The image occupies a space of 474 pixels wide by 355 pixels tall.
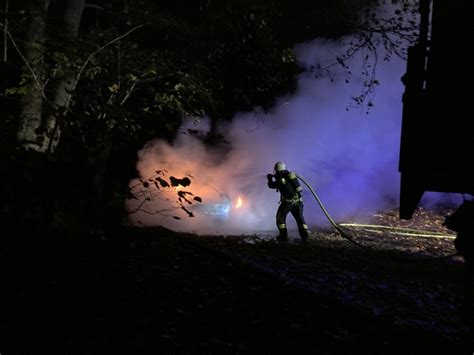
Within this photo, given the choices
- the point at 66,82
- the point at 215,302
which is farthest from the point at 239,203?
the point at 215,302

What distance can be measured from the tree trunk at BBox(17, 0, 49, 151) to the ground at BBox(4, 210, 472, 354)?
2399mm

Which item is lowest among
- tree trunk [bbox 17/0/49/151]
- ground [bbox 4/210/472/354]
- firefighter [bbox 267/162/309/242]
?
ground [bbox 4/210/472/354]

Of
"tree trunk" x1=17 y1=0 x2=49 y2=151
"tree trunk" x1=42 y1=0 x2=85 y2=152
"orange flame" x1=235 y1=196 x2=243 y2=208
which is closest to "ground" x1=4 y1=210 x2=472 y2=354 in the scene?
"tree trunk" x1=42 y1=0 x2=85 y2=152

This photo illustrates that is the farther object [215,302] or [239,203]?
[239,203]

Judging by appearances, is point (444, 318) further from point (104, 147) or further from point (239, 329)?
point (104, 147)

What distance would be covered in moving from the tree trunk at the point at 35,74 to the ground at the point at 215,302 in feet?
7.87

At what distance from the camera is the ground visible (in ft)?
11.5

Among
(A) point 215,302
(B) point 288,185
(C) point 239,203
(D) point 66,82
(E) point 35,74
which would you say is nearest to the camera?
(A) point 215,302

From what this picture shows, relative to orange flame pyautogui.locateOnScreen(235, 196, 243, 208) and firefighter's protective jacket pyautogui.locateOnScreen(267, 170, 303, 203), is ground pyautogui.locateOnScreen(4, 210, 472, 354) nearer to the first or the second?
firefighter's protective jacket pyautogui.locateOnScreen(267, 170, 303, 203)

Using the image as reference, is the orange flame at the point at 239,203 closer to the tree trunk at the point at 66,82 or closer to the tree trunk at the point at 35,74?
the tree trunk at the point at 66,82

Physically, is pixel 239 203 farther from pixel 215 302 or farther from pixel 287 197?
pixel 215 302

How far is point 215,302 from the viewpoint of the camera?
4.61 meters

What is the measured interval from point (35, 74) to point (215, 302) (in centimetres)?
483

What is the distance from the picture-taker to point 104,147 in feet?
20.3
